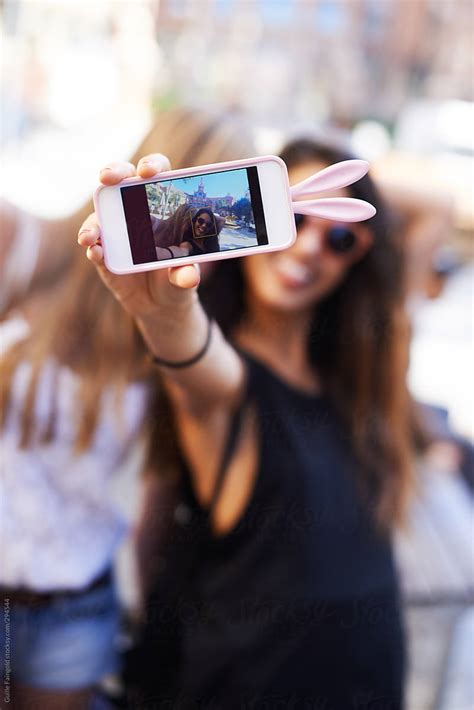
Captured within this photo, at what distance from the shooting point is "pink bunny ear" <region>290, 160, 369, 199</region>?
1.32 feet

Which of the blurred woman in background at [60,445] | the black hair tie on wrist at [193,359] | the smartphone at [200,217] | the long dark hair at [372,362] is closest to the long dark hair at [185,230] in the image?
the smartphone at [200,217]

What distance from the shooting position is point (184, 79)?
5.61m

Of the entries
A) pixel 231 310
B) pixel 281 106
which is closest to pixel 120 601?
pixel 231 310

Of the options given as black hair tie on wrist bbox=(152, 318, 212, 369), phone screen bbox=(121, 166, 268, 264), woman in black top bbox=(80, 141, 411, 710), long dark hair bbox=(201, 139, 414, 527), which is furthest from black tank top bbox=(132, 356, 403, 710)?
phone screen bbox=(121, 166, 268, 264)

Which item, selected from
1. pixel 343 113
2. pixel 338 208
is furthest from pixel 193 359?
pixel 343 113

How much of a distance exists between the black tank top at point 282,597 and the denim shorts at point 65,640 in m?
0.09

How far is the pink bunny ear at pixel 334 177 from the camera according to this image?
40 cm

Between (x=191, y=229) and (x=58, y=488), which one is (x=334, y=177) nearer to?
(x=191, y=229)

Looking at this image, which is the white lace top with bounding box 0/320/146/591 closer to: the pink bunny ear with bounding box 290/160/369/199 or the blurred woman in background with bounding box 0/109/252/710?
Answer: the blurred woman in background with bounding box 0/109/252/710

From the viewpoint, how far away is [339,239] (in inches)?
31.6

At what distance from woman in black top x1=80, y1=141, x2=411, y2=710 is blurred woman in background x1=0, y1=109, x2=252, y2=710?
0.27 ft

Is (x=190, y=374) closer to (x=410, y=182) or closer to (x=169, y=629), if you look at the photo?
(x=169, y=629)

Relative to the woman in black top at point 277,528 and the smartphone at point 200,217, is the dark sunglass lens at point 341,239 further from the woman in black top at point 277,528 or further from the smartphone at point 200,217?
the smartphone at point 200,217

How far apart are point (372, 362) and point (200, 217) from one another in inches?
25.4
